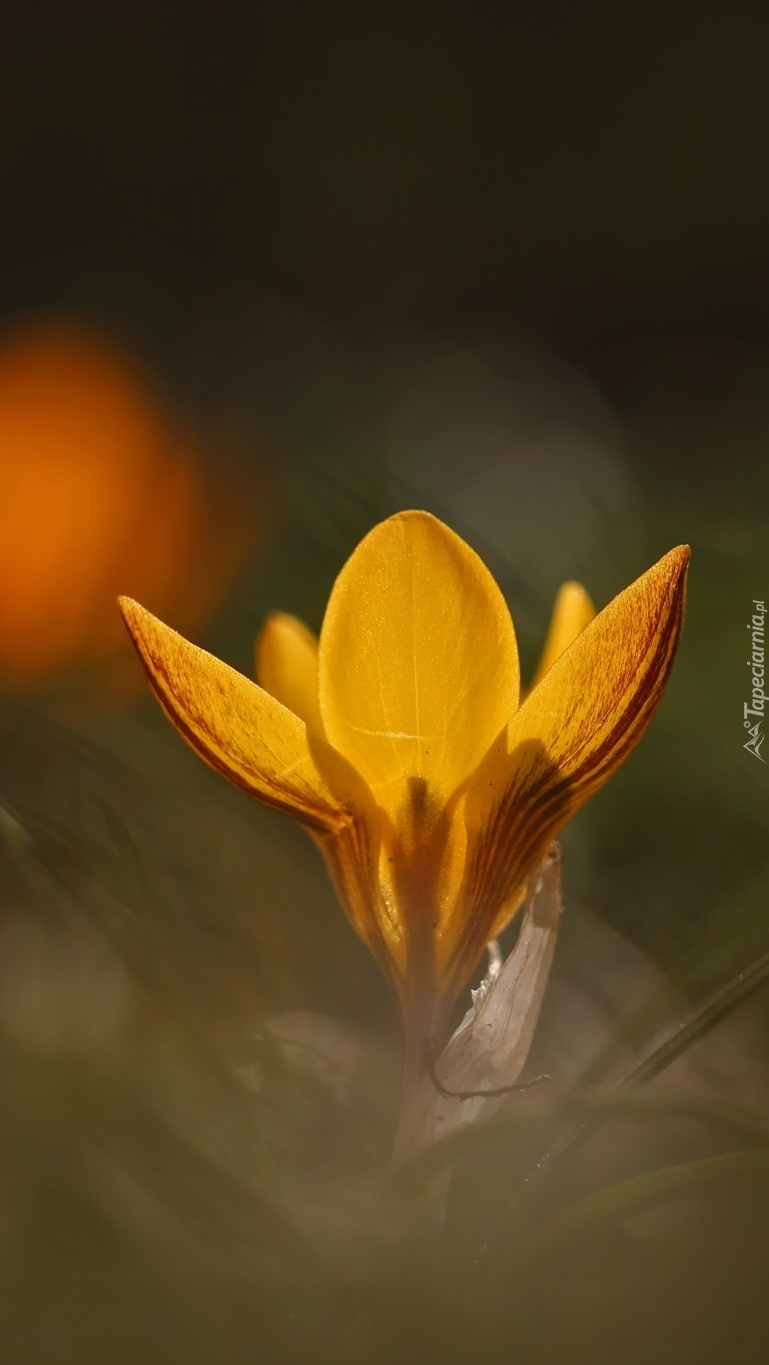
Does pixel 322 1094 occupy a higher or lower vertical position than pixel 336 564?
lower

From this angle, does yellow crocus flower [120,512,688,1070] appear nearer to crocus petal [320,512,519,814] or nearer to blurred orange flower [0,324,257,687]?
crocus petal [320,512,519,814]

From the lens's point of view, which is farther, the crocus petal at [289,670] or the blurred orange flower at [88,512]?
the blurred orange flower at [88,512]

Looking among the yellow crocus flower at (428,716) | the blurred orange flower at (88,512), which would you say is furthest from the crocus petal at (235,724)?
the blurred orange flower at (88,512)

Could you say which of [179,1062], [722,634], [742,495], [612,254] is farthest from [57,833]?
[612,254]

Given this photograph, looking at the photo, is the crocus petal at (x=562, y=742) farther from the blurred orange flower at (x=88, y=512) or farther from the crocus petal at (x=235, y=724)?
the blurred orange flower at (x=88, y=512)

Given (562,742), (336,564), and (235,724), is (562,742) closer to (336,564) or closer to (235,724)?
(235,724)

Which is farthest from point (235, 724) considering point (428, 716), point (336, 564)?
point (336, 564)

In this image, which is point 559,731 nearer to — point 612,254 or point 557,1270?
point 557,1270
